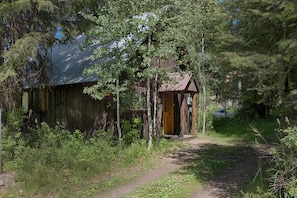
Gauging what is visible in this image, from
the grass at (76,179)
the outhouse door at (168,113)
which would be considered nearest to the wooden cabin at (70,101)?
the grass at (76,179)

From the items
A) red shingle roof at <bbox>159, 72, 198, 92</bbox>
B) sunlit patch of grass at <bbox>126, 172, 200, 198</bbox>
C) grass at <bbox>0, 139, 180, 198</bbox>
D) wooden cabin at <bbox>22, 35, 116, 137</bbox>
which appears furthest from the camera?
red shingle roof at <bbox>159, 72, 198, 92</bbox>

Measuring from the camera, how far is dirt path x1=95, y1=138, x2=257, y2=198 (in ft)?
19.7

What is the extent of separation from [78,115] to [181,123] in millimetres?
4772

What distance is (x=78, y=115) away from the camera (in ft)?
39.5

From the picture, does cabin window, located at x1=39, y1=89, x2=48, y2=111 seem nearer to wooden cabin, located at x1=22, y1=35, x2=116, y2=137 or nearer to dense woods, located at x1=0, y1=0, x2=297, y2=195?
wooden cabin, located at x1=22, y1=35, x2=116, y2=137

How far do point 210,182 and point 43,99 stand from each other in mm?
10103

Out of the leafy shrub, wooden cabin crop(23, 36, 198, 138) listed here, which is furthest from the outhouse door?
the leafy shrub

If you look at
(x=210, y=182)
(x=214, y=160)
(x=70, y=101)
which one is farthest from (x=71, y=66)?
(x=210, y=182)

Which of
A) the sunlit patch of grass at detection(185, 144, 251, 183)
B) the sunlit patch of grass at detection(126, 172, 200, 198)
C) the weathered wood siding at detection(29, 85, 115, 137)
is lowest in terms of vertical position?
the sunlit patch of grass at detection(126, 172, 200, 198)

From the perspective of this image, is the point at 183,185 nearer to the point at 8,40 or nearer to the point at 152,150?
the point at 152,150

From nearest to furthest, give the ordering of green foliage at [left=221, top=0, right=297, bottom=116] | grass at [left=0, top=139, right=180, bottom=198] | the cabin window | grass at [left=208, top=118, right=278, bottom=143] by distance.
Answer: green foliage at [left=221, top=0, right=297, bottom=116] < grass at [left=0, top=139, right=180, bottom=198] < grass at [left=208, top=118, right=278, bottom=143] < the cabin window

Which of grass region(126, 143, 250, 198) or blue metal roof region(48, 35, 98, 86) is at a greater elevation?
blue metal roof region(48, 35, 98, 86)

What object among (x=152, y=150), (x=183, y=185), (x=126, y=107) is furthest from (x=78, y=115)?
(x=183, y=185)

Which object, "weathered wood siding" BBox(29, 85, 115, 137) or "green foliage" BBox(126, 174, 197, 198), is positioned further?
"weathered wood siding" BBox(29, 85, 115, 137)
